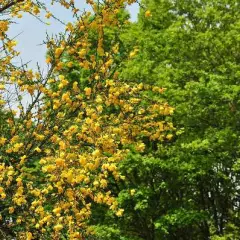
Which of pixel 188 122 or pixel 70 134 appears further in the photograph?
pixel 188 122

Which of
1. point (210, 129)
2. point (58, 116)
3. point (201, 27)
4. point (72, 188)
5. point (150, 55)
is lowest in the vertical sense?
point (72, 188)

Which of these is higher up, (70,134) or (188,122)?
(188,122)

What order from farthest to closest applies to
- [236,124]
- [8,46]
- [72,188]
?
[236,124], [8,46], [72,188]

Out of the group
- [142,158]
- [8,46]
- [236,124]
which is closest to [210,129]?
[236,124]

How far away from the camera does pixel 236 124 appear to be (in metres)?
17.5

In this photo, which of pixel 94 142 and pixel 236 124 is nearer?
pixel 94 142

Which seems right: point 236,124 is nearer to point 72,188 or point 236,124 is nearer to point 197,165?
point 197,165

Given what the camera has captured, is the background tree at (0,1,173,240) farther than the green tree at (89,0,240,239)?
No

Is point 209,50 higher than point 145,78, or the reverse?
point 209,50

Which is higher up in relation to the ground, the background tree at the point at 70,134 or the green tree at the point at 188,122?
the green tree at the point at 188,122

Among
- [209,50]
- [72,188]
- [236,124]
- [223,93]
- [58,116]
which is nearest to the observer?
[72,188]

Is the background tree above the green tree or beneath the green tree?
beneath

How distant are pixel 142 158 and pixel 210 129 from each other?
3.04 meters

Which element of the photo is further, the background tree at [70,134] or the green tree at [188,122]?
the green tree at [188,122]
